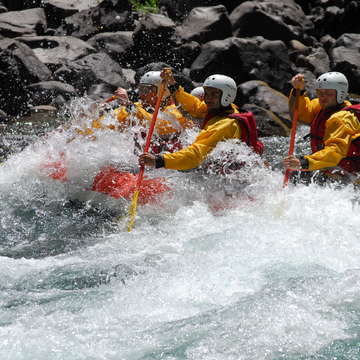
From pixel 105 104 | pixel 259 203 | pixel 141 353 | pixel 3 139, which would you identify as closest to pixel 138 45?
pixel 3 139

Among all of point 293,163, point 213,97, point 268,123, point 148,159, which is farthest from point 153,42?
point 293,163

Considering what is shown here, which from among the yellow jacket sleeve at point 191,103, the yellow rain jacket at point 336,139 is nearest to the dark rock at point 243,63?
the yellow jacket sleeve at point 191,103

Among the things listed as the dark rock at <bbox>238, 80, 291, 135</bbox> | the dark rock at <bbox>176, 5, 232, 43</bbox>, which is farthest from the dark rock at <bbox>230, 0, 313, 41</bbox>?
the dark rock at <bbox>238, 80, 291, 135</bbox>

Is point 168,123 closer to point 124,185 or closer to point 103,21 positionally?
point 124,185

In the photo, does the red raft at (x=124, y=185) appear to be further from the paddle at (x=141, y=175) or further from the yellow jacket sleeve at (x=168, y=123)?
the yellow jacket sleeve at (x=168, y=123)

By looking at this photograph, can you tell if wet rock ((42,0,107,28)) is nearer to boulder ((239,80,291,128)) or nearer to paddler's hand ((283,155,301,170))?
boulder ((239,80,291,128))

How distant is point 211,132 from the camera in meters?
6.39

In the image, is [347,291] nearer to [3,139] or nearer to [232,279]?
[232,279]

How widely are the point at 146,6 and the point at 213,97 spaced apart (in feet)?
46.1

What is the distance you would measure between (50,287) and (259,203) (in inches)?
101

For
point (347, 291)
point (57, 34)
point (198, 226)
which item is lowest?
point (57, 34)

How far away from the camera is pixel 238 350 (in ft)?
13.7

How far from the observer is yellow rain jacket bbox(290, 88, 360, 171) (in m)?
6.15

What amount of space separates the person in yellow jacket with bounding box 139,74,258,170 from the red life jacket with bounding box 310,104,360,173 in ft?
3.26
